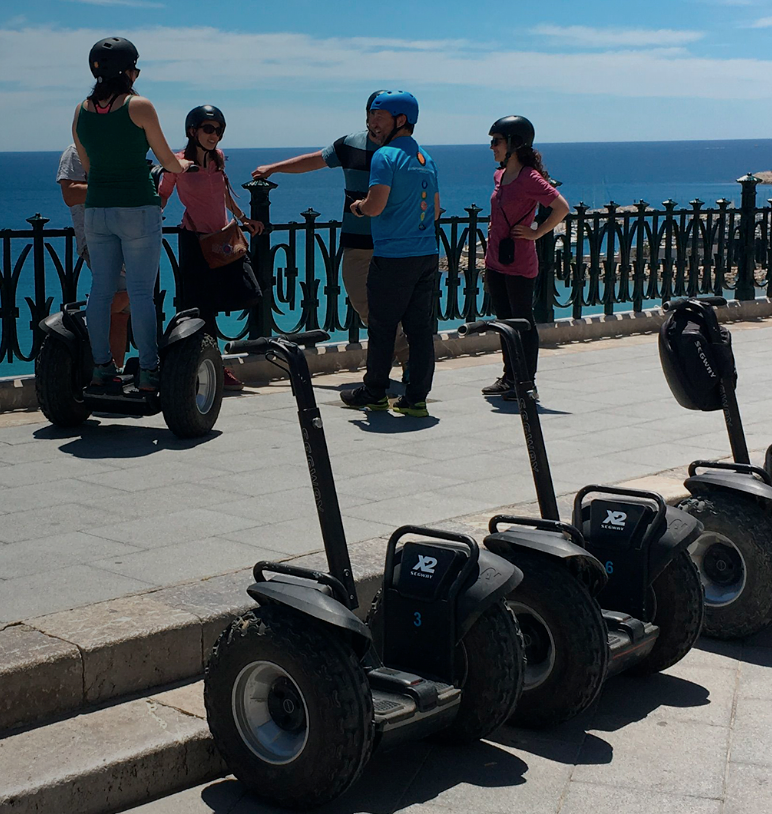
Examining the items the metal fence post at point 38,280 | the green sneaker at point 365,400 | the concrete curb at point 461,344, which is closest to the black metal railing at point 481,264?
the metal fence post at point 38,280

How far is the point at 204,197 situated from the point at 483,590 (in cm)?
549

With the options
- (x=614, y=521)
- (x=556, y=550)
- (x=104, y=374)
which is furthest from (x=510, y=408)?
(x=556, y=550)

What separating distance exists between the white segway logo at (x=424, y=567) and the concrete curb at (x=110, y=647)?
0.68 meters

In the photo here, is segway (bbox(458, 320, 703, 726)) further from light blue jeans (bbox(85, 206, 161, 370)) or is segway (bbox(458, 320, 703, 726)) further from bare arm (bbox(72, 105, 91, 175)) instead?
bare arm (bbox(72, 105, 91, 175))

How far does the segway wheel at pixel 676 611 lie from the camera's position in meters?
4.52

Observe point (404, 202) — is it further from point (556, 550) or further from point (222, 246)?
point (556, 550)

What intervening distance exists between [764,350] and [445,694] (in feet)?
28.9

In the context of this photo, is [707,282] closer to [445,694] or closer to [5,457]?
[5,457]

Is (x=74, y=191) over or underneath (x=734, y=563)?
over

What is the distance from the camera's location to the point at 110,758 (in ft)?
11.4

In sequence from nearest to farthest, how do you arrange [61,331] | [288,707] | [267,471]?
1. [288,707]
2. [267,471]
3. [61,331]

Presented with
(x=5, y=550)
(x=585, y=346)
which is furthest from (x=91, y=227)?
(x=585, y=346)

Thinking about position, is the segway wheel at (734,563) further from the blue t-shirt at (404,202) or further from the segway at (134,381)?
the blue t-shirt at (404,202)

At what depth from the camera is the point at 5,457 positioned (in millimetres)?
6734
